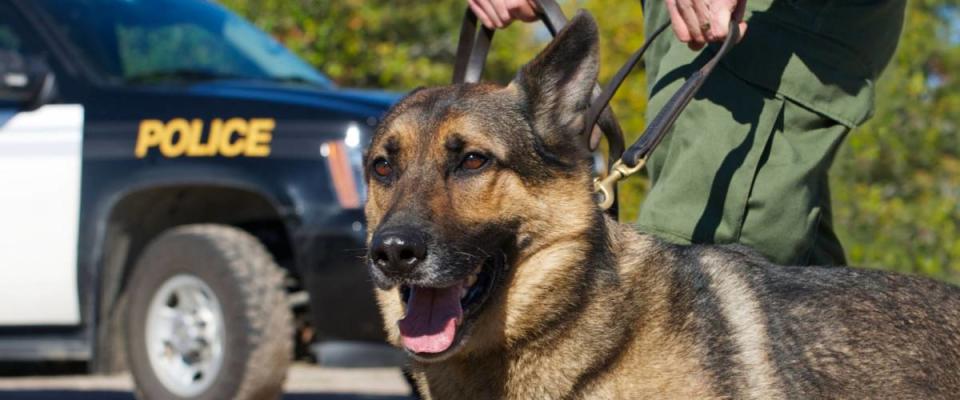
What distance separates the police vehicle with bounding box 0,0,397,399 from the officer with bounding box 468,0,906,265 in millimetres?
2403

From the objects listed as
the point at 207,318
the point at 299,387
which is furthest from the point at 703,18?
the point at 299,387

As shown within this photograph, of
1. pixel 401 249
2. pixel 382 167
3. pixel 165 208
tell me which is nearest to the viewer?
pixel 401 249

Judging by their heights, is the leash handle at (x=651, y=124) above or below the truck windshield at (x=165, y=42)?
below

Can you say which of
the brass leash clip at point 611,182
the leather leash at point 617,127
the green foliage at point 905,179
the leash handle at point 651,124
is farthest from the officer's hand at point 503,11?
the green foliage at point 905,179

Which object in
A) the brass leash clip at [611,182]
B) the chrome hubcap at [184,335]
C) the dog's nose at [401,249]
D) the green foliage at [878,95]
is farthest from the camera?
the green foliage at [878,95]

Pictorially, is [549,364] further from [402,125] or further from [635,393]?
[402,125]

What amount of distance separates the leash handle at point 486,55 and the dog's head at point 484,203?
17 cm

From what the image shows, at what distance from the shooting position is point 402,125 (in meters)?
3.69

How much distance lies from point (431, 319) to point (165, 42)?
4.08 meters

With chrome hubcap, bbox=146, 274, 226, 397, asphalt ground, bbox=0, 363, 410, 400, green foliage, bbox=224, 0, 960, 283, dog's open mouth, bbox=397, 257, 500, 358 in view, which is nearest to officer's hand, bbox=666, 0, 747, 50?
dog's open mouth, bbox=397, 257, 500, 358

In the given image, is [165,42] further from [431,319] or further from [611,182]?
[431,319]

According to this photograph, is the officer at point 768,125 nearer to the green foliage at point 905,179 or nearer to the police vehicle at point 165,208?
the police vehicle at point 165,208

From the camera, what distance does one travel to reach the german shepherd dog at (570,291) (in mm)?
3451

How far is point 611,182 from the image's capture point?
150 inches
